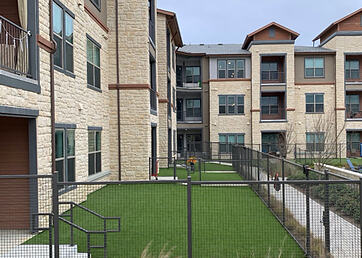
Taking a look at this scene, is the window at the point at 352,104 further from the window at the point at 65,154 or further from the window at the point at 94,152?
the window at the point at 65,154

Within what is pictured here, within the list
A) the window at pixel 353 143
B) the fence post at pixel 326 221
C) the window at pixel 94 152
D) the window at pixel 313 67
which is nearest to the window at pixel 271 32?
the window at pixel 313 67

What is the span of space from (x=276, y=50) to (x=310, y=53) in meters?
3.90

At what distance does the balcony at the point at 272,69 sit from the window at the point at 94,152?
24749mm

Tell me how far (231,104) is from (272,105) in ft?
16.2

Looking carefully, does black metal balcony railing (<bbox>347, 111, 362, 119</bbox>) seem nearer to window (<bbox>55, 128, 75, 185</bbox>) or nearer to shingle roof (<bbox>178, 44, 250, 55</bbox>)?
shingle roof (<bbox>178, 44, 250, 55</bbox>)

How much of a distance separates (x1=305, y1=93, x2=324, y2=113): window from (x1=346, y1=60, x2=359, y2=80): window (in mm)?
3753

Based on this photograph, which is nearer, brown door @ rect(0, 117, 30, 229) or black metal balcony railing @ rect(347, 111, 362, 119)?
brown door @ rect(0, 117, 30, 229)

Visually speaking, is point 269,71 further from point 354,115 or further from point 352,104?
point 354,115

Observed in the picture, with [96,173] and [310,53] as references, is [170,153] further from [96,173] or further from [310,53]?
[310,53]

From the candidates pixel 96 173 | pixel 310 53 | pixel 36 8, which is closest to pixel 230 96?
pixel 310 53

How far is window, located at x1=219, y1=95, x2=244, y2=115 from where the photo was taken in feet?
122

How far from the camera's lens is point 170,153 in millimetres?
29500

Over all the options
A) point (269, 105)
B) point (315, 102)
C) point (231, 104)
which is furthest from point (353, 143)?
point (231, 104)

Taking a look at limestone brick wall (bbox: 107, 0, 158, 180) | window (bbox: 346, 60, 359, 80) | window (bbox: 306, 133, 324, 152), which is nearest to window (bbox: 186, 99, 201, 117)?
window (bbox: 306, 133, 324, 152)
